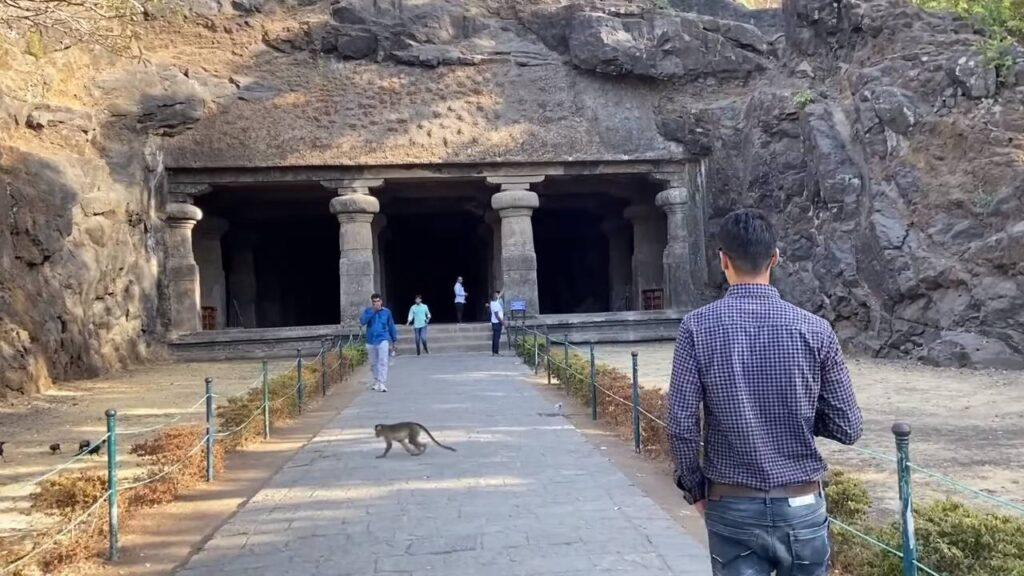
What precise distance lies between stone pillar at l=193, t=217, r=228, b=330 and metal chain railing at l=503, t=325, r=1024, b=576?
346 inches

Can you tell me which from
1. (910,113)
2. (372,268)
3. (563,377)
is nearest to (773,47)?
(910,113)

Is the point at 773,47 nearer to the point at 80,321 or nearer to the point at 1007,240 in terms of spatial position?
the point at 1007,240

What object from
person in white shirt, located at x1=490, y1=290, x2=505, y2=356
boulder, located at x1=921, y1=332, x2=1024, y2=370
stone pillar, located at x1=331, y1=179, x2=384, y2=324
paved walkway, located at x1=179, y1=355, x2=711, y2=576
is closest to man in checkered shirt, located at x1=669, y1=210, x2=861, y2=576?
paved walkway, located at x1=179, y1=355, x2=711, y2=576

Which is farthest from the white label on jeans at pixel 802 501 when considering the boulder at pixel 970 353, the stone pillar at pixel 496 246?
the stone pillar at pixel 496 246

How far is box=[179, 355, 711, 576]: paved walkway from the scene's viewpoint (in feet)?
16.3

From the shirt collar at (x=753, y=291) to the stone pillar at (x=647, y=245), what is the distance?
832 inches

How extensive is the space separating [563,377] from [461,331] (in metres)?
8.53

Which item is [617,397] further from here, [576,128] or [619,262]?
[619,262]

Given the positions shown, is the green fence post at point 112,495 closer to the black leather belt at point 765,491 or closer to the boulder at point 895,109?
the black leather belt at point 765,491

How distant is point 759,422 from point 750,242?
23.3 inches

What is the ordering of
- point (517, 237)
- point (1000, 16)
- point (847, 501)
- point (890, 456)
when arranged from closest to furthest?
point (847, 501), point (890, 456), point (1000, 16), point (517, 237)

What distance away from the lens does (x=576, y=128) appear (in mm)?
21891

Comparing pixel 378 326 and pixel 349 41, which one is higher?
pixel 349 41

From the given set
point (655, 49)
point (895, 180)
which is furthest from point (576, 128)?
point (895, 180)
